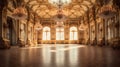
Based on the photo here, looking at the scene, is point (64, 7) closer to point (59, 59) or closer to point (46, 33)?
point (46, 33)

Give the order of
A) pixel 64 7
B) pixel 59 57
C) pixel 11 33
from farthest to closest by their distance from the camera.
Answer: pixel 64 7 → pixel 11 33 → pixel 59 57

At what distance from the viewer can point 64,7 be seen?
3528 cm

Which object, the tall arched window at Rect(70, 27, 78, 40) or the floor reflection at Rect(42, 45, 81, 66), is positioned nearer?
the floor reflection at Rect(42, 45, 81, 66)

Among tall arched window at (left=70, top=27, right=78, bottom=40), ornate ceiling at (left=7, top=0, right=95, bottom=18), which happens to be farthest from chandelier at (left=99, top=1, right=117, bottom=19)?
tall arched window at (left=70, top=27, right=78, bottom=40)

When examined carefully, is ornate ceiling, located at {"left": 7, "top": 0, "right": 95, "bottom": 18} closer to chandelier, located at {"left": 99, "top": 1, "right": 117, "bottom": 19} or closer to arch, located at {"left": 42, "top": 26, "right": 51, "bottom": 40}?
arch, located at {"left": 42, "top": 26, "right": 51, "bottom": 40}

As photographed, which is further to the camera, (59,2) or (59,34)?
(59,34)

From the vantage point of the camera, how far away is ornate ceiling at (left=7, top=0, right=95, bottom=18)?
103ft

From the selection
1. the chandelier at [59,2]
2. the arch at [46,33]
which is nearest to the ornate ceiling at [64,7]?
the chandelier at [59,2]

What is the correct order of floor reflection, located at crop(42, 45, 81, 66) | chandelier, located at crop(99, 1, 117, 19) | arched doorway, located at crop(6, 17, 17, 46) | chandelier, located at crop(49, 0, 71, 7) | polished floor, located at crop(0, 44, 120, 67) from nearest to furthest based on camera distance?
polished floor, located at crop(0, 44, 120, 67) < floor reflection, located at crop(42, 45, 81, 66) < chandelier, located at crop(99, 1, 117, 19) < arched doorway, located at crop(6, 17, 17, 46) < chandelier, located at crop(49, 0, 71, 7)

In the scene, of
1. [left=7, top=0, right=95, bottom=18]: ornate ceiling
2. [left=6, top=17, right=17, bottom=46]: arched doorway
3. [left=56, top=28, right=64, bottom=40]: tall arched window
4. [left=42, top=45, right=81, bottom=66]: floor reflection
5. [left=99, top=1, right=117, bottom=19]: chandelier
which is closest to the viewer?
[left=42, top=45, right=81, bottom=66]: floor reflection

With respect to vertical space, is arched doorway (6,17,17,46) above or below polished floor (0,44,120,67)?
above

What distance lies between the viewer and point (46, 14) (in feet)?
141

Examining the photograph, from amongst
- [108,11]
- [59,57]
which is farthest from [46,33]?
[59,57]

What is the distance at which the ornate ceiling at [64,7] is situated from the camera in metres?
31.4
